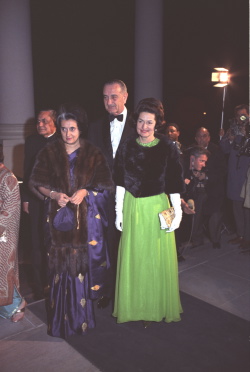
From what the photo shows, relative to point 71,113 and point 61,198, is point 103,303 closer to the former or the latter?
point 61,198

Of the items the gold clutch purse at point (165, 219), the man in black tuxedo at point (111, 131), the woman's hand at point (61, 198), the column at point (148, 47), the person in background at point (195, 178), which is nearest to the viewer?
the woman's hand at point (61, 198)

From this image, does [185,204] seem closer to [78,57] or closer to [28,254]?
[28,254]

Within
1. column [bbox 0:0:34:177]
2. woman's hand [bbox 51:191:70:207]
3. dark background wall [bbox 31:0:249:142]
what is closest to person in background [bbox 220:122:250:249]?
woman's hand [bbox 51:191:70:207]

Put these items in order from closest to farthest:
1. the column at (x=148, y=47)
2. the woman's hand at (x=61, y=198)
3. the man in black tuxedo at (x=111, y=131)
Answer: the woman's hand at (x=61, y=198), the man in black tuxedo at (x=111, y=131), the column at (x=148, y=47)

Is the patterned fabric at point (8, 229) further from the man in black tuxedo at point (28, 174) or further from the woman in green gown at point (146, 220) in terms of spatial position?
the woman in green gown at point (146, 220)

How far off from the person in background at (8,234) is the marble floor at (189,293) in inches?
10.5

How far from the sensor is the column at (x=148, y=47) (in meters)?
8.29

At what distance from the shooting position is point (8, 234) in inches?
114

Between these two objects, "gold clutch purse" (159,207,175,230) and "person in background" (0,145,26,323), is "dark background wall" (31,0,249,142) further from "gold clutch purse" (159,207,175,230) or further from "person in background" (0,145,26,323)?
"gold clutch purse" (159,207,175,230)

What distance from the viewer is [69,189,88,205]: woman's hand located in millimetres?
2574

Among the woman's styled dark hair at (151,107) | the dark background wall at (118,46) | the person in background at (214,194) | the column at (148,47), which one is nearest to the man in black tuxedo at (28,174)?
the woman's styled dark hair at (151,107)

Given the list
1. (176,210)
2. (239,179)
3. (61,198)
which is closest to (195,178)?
(239,179)

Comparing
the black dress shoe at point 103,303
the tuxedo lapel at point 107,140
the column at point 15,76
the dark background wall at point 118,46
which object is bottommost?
the black dress shoe at point 103,303

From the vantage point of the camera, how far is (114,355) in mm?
2654
